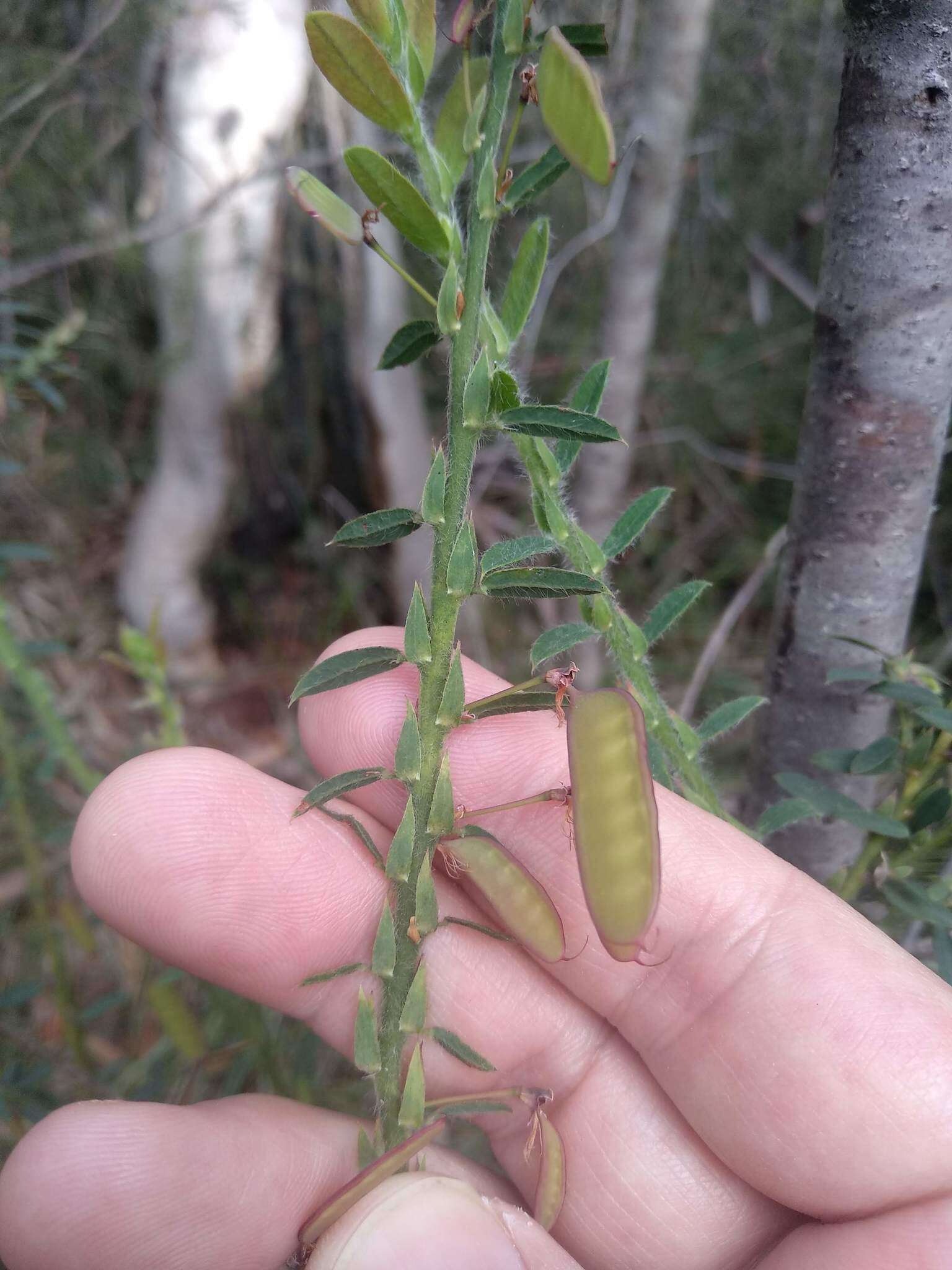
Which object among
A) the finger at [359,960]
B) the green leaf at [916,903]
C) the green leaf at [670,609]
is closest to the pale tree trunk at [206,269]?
the finger at [359,960]

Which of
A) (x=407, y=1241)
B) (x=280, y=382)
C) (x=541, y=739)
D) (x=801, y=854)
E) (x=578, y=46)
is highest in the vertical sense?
(x=578, y=46)

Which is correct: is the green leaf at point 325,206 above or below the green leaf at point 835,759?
above

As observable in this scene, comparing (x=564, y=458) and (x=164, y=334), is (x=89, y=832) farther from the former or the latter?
(x=164, y=334)

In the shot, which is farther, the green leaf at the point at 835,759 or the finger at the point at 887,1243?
the green leaf at the point at 835,759

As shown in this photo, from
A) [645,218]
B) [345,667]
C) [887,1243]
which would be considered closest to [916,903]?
[887,1243]

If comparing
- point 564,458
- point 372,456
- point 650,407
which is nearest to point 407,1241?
point 564,458

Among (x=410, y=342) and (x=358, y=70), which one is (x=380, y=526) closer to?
(x=410, y=342)

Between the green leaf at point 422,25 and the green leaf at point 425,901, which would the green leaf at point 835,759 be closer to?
the green leaf at point 425,901

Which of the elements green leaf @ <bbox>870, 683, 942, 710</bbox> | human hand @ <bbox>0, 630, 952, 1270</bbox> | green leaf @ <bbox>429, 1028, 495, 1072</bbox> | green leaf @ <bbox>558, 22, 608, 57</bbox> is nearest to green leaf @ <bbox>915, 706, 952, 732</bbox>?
green leaf @ <bbox>870, 683, 942, 710</bbox>
